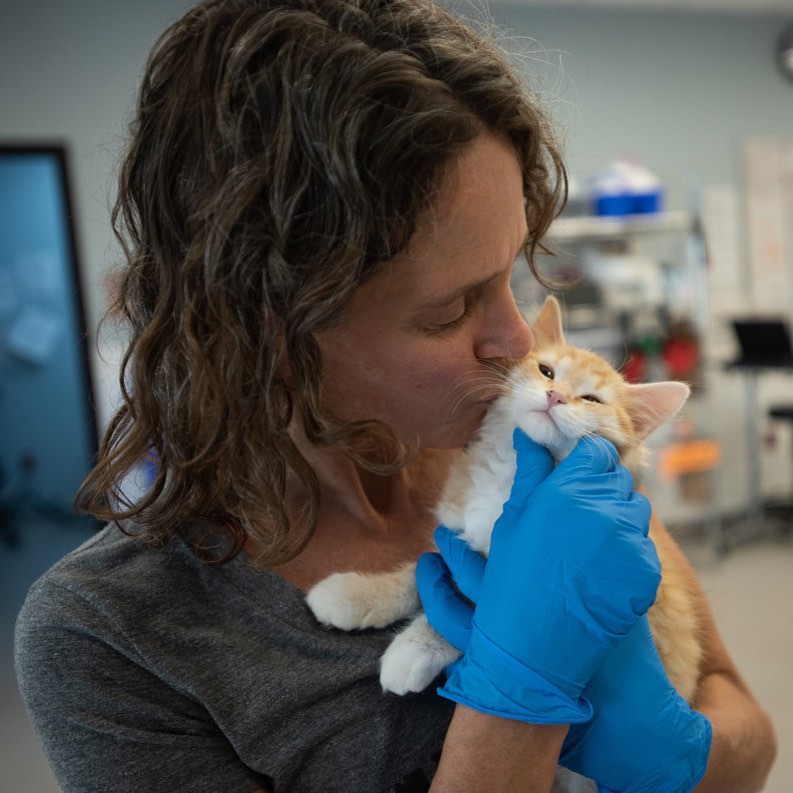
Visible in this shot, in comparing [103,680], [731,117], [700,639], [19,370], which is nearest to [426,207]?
[103,680]

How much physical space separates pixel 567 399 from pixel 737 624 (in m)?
3.51

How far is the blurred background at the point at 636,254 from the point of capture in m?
4.56

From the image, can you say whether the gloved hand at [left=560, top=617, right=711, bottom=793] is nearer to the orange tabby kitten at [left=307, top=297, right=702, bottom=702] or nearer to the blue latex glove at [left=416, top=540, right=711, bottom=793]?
the blue latex glove at [left=416, top=540, right=711, bottom=793]

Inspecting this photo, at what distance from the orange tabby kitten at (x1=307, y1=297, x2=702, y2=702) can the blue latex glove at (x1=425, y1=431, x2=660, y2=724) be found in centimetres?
7

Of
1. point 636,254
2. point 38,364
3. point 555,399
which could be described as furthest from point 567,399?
point 38,364

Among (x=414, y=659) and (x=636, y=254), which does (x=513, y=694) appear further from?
(x=636, y=254)

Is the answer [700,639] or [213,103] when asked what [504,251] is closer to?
[213,103]

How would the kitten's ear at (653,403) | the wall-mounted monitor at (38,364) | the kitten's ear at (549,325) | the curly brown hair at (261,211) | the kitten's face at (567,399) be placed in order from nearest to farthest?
1. the curly brown hair at (261,211)
2. the kitten's face at (567,399)
3. the kitten's ear at (653,403)
4. the kitten's ear at (549,325)
5. the wall-mounted monitor at (38,364)

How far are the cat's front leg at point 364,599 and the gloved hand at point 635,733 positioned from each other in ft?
0.89

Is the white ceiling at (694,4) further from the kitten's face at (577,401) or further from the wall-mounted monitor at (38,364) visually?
the kitten's face at (577,401)

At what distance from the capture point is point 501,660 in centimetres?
96

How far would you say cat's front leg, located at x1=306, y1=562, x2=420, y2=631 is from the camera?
40.4 inches

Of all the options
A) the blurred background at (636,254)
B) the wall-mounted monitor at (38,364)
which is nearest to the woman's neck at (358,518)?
the blurred background at (636,254)

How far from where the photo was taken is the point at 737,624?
4.09m
